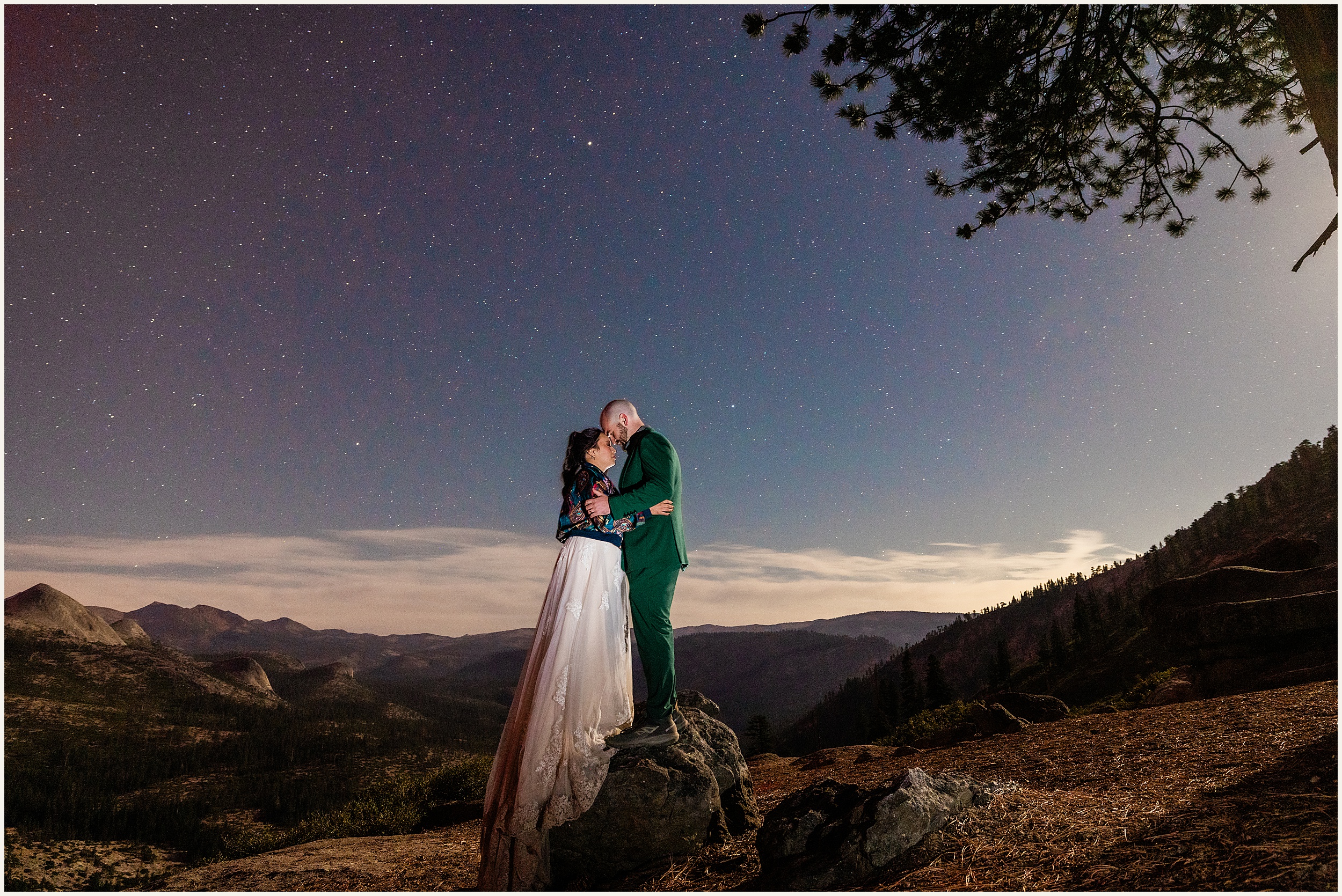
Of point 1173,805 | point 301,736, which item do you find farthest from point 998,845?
point 301,736

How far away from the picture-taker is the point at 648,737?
4.70m

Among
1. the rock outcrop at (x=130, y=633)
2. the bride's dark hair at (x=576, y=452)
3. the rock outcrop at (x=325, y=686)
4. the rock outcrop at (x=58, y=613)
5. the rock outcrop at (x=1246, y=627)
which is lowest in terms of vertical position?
the rock outcrop at (x=325, y=686)

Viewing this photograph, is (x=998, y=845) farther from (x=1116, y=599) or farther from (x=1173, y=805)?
(x=1116, y=599)

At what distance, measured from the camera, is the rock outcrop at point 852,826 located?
A: 11.1 feet

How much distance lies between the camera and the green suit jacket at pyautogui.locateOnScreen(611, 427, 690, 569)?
472cm

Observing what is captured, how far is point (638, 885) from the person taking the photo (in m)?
4.12

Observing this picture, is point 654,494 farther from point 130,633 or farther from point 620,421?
point 130,633

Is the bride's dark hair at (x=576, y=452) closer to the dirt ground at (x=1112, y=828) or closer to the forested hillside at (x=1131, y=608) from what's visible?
the dirt ground at (x=1112, y=828)

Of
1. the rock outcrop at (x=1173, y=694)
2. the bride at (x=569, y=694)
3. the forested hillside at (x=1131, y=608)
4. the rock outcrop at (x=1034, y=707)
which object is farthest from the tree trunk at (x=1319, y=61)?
the forested hillside at (x=1131, y=608)

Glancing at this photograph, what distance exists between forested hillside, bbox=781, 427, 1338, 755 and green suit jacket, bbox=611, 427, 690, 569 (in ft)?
66.5

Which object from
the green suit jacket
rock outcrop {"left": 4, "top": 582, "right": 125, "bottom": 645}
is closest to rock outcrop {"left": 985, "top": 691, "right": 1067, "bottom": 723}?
the green suit jacket

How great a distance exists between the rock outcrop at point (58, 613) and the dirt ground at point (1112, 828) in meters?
191

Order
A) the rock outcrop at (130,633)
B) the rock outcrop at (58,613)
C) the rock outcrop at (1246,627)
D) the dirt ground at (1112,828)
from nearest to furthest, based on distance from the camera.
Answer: the dirt ground at (1112,828)
the rock outcrop at (1246,627)
the rock outcrop at (58,613)
the rock outcrop at (130,633)

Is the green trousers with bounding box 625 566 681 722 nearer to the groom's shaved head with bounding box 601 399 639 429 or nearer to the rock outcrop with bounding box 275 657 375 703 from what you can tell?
the groom's shaved head with bounding box 601 399 639 429
